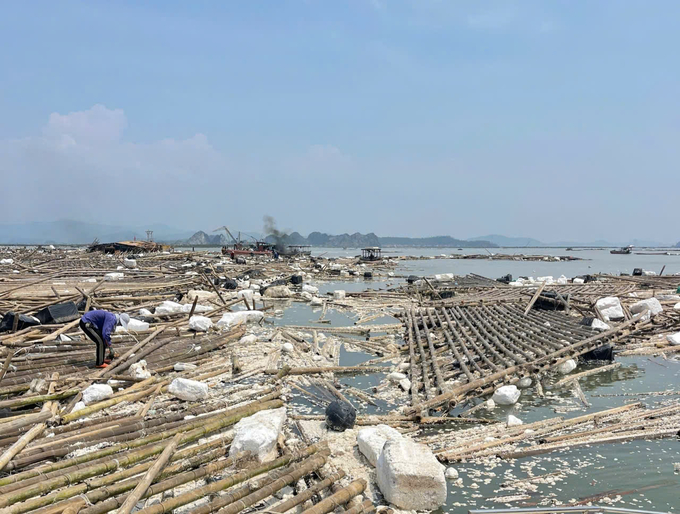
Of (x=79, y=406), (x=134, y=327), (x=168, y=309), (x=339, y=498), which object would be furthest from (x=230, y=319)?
(x=339, y=498)

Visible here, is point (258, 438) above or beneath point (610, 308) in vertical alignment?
beneath

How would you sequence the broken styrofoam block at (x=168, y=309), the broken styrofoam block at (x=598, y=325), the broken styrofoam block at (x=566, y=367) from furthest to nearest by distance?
the broken styrofoam block at (x=168, y=309) → the broken styrofoam block at (x=598, y=325) → the broken styrofoam block at (x=566, y=367)

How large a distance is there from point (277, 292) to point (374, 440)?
15.1 metres

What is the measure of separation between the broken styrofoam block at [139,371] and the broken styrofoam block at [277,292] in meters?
11.8

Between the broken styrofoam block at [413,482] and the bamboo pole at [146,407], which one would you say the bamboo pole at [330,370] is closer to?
the bamboo pole at [146,407]

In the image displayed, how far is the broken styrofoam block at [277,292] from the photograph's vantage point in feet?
63.8

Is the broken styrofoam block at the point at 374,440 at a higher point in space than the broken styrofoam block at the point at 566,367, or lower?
higher

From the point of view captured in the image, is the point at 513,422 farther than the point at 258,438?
Yes

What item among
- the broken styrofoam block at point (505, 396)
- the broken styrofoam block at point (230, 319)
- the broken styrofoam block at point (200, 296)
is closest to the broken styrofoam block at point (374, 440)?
the broken styrofoam block at point (505, 396)

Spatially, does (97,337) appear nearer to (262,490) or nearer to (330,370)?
(330,370)

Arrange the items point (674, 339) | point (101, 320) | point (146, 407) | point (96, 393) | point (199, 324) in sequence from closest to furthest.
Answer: point (146, 407) → point (96, 393) → point (101, 320) → point (199, 324) → point (674, 339)

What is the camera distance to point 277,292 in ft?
64.0

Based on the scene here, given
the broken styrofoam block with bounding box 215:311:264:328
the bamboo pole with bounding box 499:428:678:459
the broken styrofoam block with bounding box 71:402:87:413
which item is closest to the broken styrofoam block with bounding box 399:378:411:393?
the bamboo pole with bounding box 499:428:678:459

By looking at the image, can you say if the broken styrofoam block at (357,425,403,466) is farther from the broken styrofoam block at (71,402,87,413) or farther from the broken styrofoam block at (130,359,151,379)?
the broken styrofoam block at (130,359,151,379)
